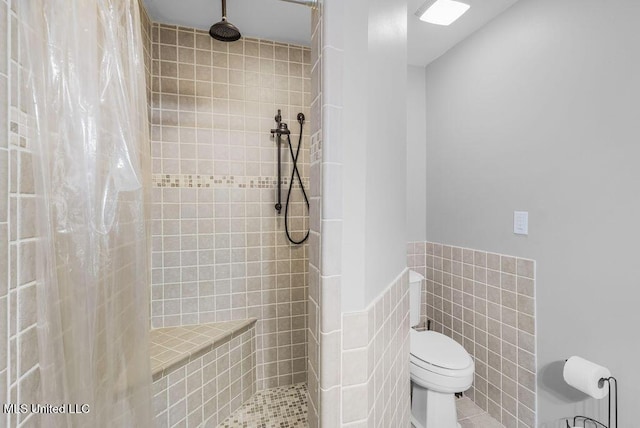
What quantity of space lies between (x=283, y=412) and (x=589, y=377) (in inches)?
64.2

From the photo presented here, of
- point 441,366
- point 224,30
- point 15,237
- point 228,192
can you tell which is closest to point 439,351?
point 441,366

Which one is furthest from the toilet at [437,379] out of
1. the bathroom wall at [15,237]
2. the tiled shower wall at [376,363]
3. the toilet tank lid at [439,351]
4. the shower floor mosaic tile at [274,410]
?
the bathroom wall at [15,237]

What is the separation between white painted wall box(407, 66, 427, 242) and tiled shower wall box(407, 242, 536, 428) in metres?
0.25

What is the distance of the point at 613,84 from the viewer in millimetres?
1240

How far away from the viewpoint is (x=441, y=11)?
1706 mm

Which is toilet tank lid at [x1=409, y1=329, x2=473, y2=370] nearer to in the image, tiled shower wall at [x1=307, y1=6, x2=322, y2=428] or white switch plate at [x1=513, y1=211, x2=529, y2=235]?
white switch plate at [x1=513, y1=211, x2=529, y2=235]

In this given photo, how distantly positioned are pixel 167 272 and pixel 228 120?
111 cm

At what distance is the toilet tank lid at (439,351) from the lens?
1.59m

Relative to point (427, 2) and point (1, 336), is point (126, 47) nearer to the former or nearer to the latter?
point (1, 336)

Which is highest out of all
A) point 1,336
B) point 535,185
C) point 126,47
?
point 126,47

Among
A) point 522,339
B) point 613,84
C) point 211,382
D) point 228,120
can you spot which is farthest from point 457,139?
point 211,382

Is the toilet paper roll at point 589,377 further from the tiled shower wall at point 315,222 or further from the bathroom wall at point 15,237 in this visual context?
the bathroom wall at point 15,237

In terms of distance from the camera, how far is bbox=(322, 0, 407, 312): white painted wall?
2.57 ft

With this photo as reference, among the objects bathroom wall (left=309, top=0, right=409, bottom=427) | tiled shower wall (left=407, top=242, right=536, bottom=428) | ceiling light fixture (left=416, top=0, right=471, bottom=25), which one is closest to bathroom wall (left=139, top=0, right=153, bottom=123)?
bathroom wall (left=309, top=0, right=409, bottom=427)
